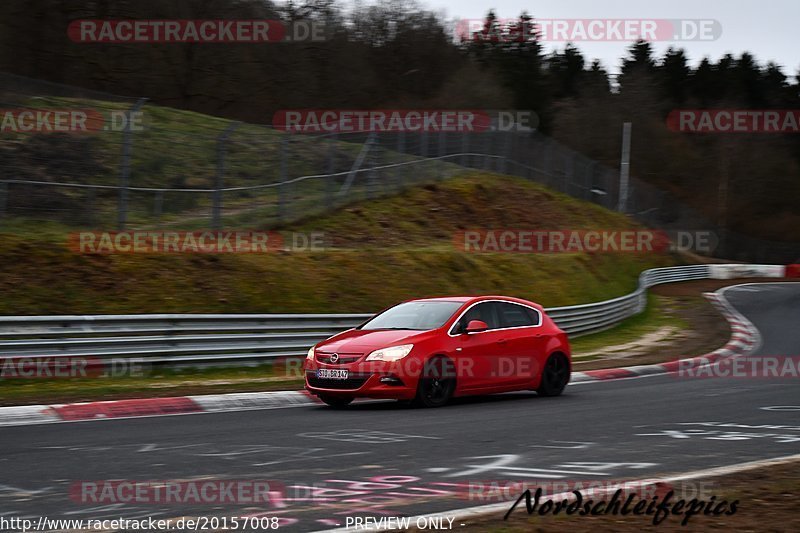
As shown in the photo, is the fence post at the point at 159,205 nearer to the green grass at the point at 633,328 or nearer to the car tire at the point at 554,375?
the green grass at the point at 633,328

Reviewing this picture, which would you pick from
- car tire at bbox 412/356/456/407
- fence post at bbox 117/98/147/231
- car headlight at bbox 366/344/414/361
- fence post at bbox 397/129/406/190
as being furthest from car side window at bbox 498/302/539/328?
fence post at bbox 397/129/406/190

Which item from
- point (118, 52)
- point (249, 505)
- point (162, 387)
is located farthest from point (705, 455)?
point (118, 52)

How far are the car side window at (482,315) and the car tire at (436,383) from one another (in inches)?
26.8

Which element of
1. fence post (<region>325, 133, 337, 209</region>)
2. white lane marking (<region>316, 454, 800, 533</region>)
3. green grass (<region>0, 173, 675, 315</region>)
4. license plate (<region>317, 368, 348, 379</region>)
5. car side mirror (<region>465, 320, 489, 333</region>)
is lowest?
white lane marking (<region>316, 454, 800, 533</region>)

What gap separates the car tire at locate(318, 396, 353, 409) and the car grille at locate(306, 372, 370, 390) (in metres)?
0.22

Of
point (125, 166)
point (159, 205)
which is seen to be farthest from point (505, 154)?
point (125, 166)

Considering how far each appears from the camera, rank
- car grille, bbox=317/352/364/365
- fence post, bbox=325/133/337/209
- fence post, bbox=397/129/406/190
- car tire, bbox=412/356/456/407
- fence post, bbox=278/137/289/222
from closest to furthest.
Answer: car grille, bbox=317/352/364/365 → car tire, bbox=412/356/456/407 → fence post, bbox=278/137/289/222 → fence post, bbox=325/133/337/209 → fence post, bbox=397/129/406/190

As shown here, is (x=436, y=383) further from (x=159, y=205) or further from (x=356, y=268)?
(x=356, y=268)

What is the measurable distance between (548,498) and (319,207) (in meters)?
21.9

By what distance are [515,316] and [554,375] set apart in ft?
3.52

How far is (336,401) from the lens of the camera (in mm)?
12781

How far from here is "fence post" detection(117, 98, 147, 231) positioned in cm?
1834

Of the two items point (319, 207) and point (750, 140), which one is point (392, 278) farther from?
point (750, 140)

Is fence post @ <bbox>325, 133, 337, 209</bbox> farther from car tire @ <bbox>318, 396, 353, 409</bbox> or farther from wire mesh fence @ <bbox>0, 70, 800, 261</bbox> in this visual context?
car tire @ <bbox>318, 396, 353, 409</bbox>
